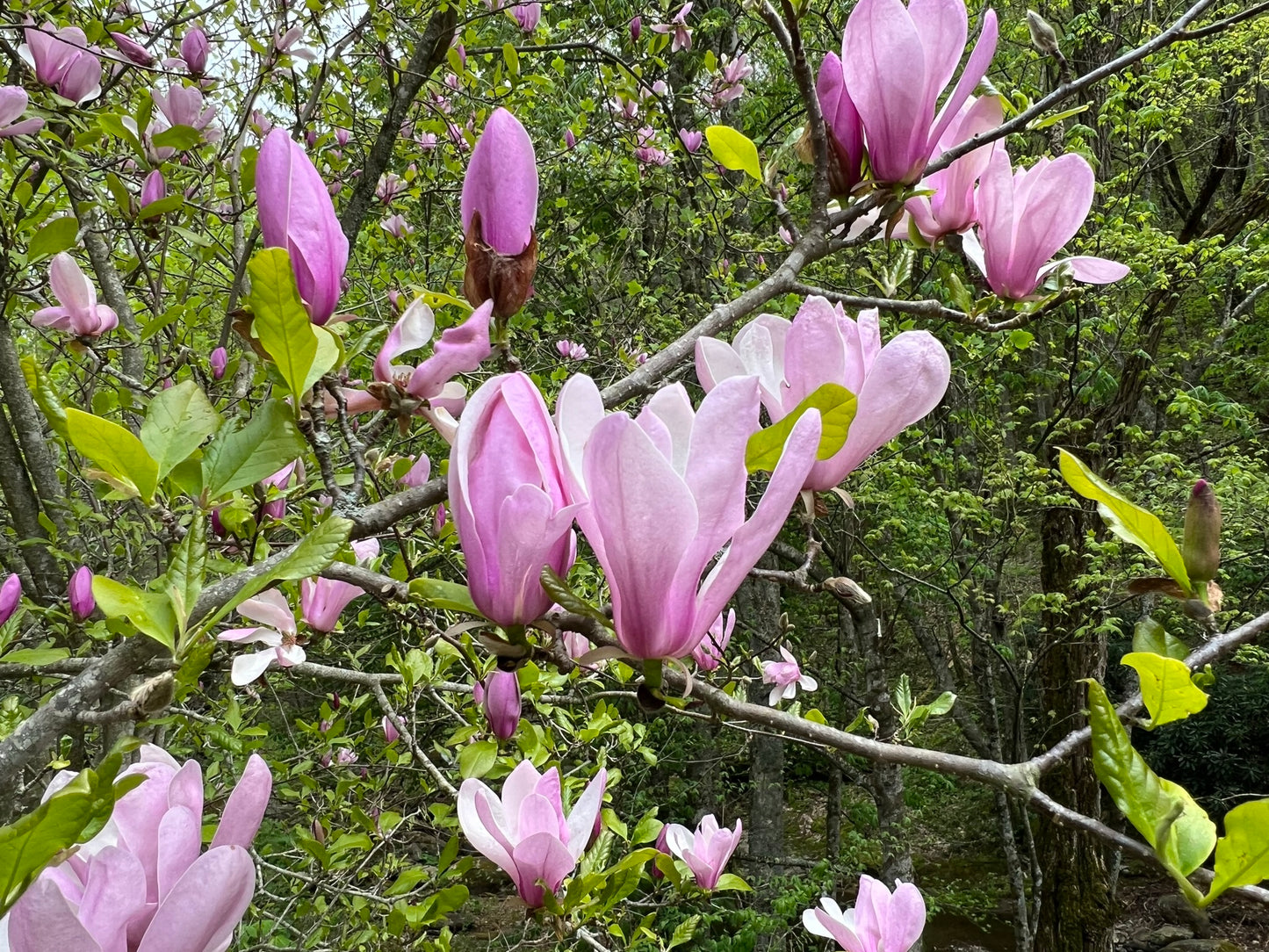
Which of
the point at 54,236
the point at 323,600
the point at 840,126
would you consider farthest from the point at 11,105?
the point at 840,126

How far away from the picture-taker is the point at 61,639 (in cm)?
186

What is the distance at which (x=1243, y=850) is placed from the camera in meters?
0.49

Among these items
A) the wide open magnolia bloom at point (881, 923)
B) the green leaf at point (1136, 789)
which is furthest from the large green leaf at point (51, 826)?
the wide open magnolia bloom at point (881, 923)

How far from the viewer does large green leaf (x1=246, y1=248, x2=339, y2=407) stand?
49cm

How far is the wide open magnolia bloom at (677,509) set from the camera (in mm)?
408

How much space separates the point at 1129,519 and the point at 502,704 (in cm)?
100

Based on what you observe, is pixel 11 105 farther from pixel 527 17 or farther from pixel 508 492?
pixel 527 17

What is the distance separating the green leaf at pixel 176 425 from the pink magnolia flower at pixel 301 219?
10 centimetres

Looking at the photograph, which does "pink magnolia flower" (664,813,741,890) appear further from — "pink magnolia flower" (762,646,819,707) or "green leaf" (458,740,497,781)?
"pink magnolia flower" (762,646,819,707)

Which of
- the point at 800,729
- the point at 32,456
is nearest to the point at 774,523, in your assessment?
the point at 800,729

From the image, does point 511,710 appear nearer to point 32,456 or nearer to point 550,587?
point 550,587

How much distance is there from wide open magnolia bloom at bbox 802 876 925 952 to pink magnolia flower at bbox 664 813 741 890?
34 cm

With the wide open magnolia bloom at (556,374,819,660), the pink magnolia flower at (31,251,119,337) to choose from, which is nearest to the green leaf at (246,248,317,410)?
the wide open magnolia bloom at (556,374,819,660)

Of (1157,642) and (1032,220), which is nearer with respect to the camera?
(1157,642)
